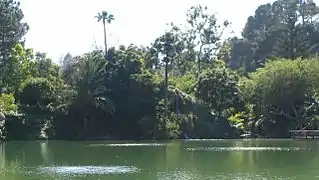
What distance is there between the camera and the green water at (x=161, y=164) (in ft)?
93.7

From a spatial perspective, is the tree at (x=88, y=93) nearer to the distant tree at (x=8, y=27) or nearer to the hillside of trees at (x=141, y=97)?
the hillside of trees at (x=141, y=97)

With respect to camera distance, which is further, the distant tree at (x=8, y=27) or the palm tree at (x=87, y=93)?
the distant tree at (x=8, y=27)

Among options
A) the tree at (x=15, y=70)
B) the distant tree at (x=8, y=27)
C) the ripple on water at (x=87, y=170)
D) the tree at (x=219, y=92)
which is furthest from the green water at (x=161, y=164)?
the distant tree at (x=8, y=27)

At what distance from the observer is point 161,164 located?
35.2 metres

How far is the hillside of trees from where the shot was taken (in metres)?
66.3

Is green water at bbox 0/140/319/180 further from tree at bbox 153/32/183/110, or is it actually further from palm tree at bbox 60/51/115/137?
tree at bbox 153/32/183/110

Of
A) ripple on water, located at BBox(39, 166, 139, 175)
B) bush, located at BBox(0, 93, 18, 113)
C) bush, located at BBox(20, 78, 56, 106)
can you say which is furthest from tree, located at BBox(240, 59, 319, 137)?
ripple on water, located at BBox(39, 166, 139, 175)

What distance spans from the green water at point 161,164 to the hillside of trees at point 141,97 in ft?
64.9

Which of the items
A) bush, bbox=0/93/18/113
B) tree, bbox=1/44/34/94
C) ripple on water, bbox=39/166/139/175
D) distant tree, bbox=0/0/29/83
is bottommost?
ripple on water, bbox=39/166/139/175

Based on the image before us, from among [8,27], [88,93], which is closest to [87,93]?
[88,93]

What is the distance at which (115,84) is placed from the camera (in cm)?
6931

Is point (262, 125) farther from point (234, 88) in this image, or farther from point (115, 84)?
point (115, 84)

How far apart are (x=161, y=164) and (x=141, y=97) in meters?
33.4

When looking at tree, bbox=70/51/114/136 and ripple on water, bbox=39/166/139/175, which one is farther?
tree, bbox=70/51/114/136
